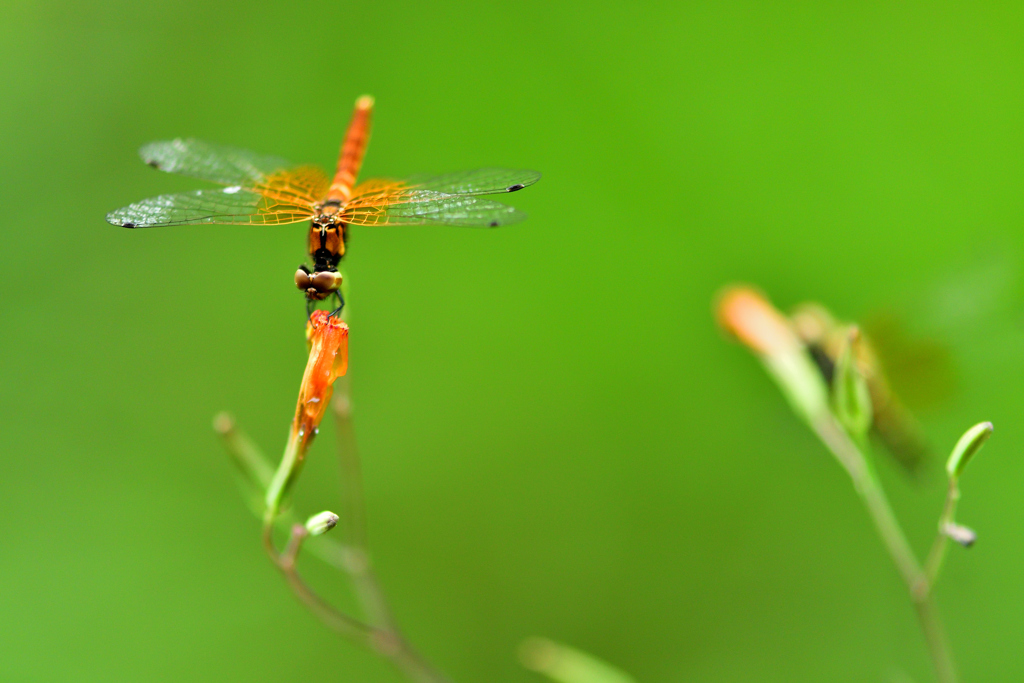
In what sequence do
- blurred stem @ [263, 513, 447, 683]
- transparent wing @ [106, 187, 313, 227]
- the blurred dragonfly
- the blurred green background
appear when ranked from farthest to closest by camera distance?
the blurred green background, the blurred dragonfly, transparent wing @ [106, 187, 313, 227], blurred stem @ [263, 513, 447, 683]

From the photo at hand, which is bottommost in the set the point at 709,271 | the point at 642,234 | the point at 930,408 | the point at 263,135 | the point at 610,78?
the point at 930,408

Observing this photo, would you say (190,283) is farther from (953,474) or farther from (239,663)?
(953,474)

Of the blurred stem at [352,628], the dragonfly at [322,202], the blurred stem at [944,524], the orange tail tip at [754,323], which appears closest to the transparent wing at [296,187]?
the dragonfly at [322,202]

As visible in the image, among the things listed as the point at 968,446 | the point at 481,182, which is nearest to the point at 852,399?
the point at 968,446

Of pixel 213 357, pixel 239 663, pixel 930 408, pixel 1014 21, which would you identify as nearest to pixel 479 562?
pixel 239 663

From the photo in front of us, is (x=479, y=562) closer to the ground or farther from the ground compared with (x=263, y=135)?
closer to the ground

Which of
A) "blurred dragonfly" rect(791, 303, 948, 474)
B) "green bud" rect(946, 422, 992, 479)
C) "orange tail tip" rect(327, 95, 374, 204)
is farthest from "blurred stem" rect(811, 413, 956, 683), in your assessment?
"orange tail tip" rect(327, 95, 374, 204)

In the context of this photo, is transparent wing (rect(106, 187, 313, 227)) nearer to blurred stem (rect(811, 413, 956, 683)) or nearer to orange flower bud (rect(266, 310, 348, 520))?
orange flower bud (rect(266, 310, 348, 520))

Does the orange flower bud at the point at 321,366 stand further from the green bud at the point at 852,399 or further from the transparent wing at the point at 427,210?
the green bud at the point at 852,399
